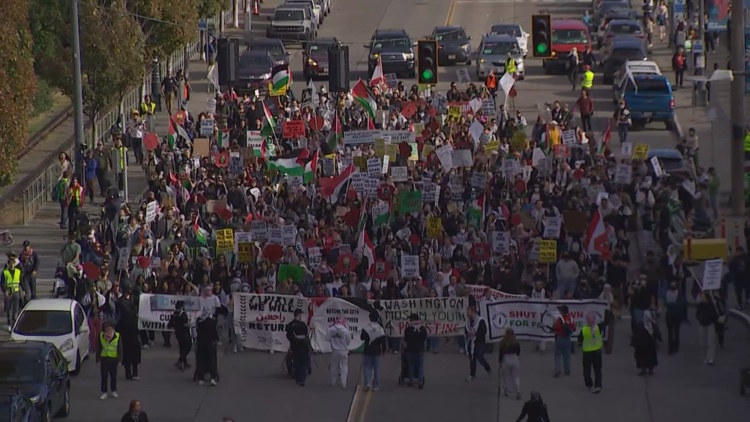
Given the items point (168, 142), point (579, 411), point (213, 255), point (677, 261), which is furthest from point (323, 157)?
point (579, 411)

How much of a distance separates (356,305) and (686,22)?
37.3 meters

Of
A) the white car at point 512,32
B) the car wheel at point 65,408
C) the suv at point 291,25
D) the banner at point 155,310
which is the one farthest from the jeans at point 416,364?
the suv at point 291,25

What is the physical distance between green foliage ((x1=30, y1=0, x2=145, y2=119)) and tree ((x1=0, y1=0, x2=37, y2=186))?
25.5ft

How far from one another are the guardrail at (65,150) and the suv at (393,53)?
6.16 m

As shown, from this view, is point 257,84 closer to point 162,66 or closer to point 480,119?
point 162,66

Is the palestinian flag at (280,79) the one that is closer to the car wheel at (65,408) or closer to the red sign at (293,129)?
the red sign at (293,129)

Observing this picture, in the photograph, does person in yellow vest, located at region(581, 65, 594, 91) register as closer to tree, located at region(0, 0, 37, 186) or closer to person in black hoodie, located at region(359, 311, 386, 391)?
tree, located at region(0, 0, 37, 186)

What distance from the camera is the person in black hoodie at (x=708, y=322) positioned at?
3048cm

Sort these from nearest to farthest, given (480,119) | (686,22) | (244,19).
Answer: (480,119)
(686,22)
(244,19)

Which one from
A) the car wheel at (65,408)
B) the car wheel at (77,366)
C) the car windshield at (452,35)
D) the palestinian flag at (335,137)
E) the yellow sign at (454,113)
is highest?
the car windshield at (452,35)

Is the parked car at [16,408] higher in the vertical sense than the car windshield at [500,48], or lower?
lower

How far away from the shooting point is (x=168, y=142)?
4506cm

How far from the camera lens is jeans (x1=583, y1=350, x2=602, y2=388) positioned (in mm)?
29297

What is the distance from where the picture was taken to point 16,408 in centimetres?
2464
